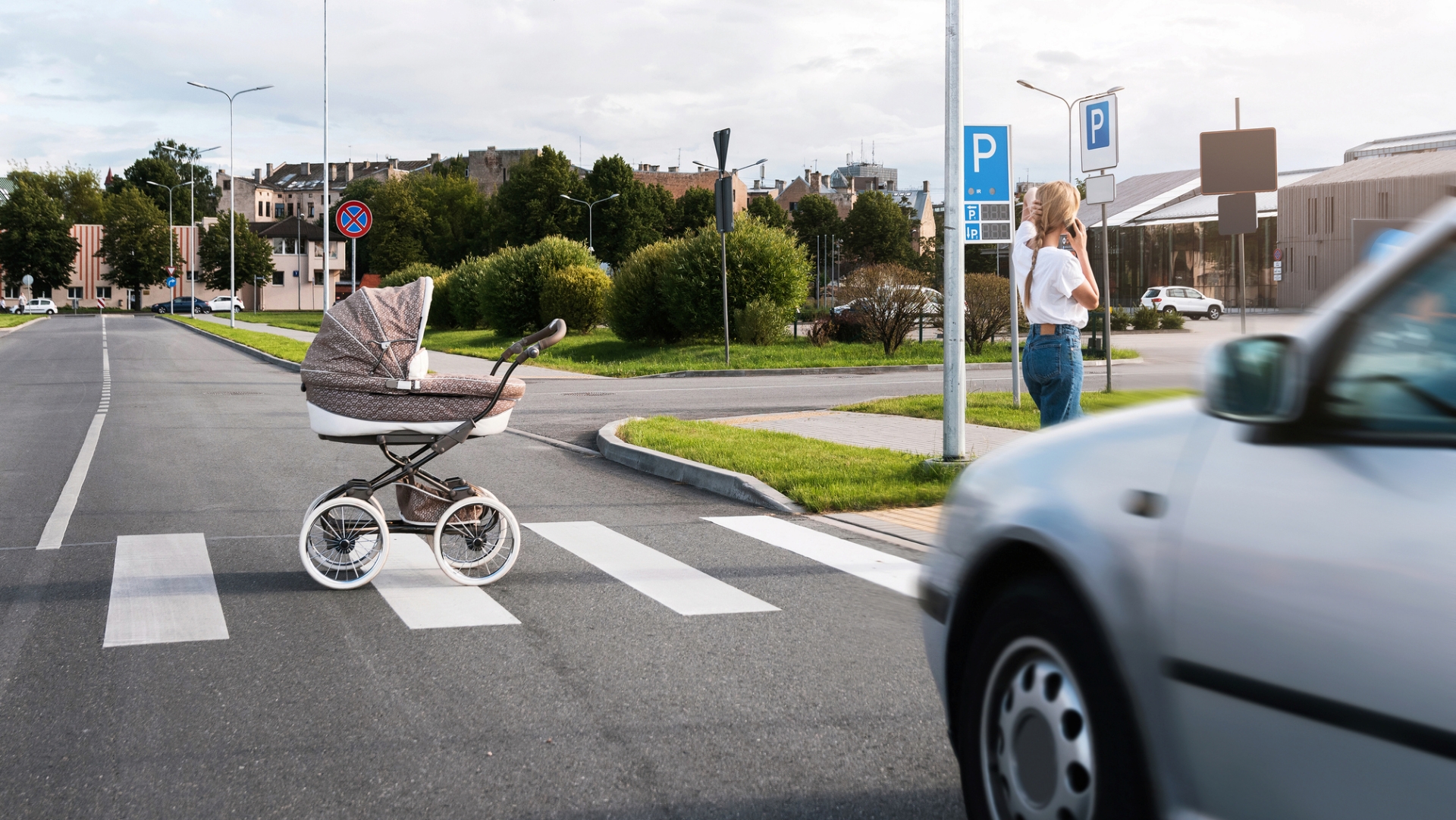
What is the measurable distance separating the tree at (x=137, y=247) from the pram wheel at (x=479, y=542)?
105 metres

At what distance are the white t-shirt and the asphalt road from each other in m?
1.54

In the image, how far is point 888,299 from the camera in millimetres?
27781

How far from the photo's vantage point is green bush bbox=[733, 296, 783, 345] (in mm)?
29047

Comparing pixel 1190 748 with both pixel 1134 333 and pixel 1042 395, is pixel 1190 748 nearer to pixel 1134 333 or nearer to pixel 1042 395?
pixel 1134 333

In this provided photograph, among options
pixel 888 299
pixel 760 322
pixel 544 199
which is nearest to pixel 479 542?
pixel 888 299

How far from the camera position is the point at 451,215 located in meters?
113

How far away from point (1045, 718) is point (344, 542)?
431cm

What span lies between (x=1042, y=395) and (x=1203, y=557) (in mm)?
4907

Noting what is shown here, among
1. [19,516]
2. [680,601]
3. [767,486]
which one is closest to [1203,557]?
[680,601]

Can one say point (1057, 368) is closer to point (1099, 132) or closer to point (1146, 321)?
point (1146, 321)

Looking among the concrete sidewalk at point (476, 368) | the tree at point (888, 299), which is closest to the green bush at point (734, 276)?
the tree at point (888, 299)

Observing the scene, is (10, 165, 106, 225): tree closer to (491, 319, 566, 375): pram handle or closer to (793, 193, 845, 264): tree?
(793, 193, 845, 264): tree

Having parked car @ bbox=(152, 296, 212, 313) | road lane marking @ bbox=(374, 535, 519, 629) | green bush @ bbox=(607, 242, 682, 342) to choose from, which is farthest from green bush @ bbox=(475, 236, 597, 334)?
parked car @ bbox=(152, 296, 212, 313)

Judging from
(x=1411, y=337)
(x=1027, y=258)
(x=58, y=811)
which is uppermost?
(x=1027, y=258)
